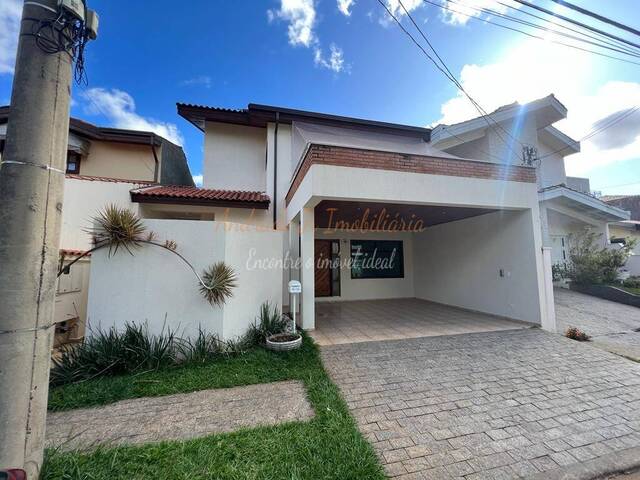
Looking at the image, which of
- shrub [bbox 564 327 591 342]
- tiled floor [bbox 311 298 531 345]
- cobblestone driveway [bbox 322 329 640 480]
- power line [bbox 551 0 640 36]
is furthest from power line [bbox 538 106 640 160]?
cobblestone driveway [bbox 322 329 640 480]

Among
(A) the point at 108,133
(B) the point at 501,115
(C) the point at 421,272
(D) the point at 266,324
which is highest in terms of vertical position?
(B) the point at 501,115

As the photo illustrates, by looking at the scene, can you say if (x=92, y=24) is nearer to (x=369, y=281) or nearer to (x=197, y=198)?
(x=197, y=198)

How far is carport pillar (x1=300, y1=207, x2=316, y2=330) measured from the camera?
6863 mm

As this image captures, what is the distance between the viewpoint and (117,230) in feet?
16.0

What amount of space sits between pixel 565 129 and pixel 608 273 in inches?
298

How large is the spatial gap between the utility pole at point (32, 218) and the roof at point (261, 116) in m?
8.41

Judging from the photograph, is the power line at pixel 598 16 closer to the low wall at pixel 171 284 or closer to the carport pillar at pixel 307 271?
the carport pillar at pixel 307 271

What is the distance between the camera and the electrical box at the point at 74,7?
7.09ft

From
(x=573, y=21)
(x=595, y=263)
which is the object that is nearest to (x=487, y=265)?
(x=573, y=21)

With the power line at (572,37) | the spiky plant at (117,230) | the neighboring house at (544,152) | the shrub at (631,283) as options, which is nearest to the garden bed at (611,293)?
the shrub at (631,283)

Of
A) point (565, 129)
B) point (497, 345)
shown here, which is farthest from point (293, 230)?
point (565, 129)

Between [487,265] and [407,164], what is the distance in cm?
488

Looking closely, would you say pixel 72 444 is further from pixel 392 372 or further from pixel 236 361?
pixel 392 372

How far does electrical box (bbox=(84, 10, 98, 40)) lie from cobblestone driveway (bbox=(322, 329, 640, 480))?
498 cm
